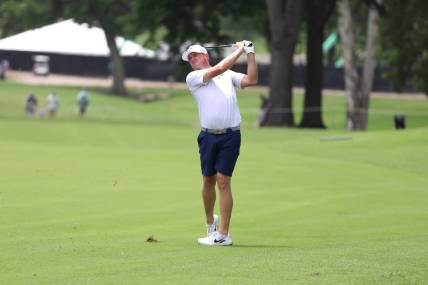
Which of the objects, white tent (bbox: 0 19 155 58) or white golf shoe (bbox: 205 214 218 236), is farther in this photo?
white tent (bbox: 0 19 155 58)

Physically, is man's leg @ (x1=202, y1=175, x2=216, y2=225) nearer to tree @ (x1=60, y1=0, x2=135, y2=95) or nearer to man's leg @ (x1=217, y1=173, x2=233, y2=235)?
man's leg @ (x1=217, y1=173, x2=233, y2=235)

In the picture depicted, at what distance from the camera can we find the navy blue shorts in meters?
12.5

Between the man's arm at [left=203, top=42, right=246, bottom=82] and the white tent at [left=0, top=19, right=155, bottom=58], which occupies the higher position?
the man's arm at [left=203, top=42, right=246, bottom=82]

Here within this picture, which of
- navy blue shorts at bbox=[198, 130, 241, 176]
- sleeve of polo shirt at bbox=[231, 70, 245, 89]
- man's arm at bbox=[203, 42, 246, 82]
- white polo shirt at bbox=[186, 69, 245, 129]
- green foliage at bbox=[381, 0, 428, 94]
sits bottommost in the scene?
green foliage at bbox=[381, 0, 428, 94]

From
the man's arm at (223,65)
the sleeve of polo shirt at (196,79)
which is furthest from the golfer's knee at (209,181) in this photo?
the man's arm at (223,65)

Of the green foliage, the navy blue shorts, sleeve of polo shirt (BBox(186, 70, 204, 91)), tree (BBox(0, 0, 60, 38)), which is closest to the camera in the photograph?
sleeve of polo shirt (BBox(186, 70, 204, 91))

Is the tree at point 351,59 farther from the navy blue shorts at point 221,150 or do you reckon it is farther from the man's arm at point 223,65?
the man's arm at point 223,65

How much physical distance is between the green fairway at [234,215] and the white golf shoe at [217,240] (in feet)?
0.46

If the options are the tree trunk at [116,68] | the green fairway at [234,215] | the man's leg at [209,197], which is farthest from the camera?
the tree trunk at [116,68]

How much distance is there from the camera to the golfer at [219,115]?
12.4m

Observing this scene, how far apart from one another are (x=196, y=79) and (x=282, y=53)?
39.4 m

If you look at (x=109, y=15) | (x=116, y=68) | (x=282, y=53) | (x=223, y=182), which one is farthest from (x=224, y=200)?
(x=116, y=68)

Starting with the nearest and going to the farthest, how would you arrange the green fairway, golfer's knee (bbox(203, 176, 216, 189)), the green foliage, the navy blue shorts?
the green fairway < the navy blue shorts < golfer's knee (bbox(203, 176, 216, 189)) < the green foliage

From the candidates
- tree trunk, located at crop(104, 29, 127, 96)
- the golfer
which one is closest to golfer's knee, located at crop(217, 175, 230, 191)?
the golfer
